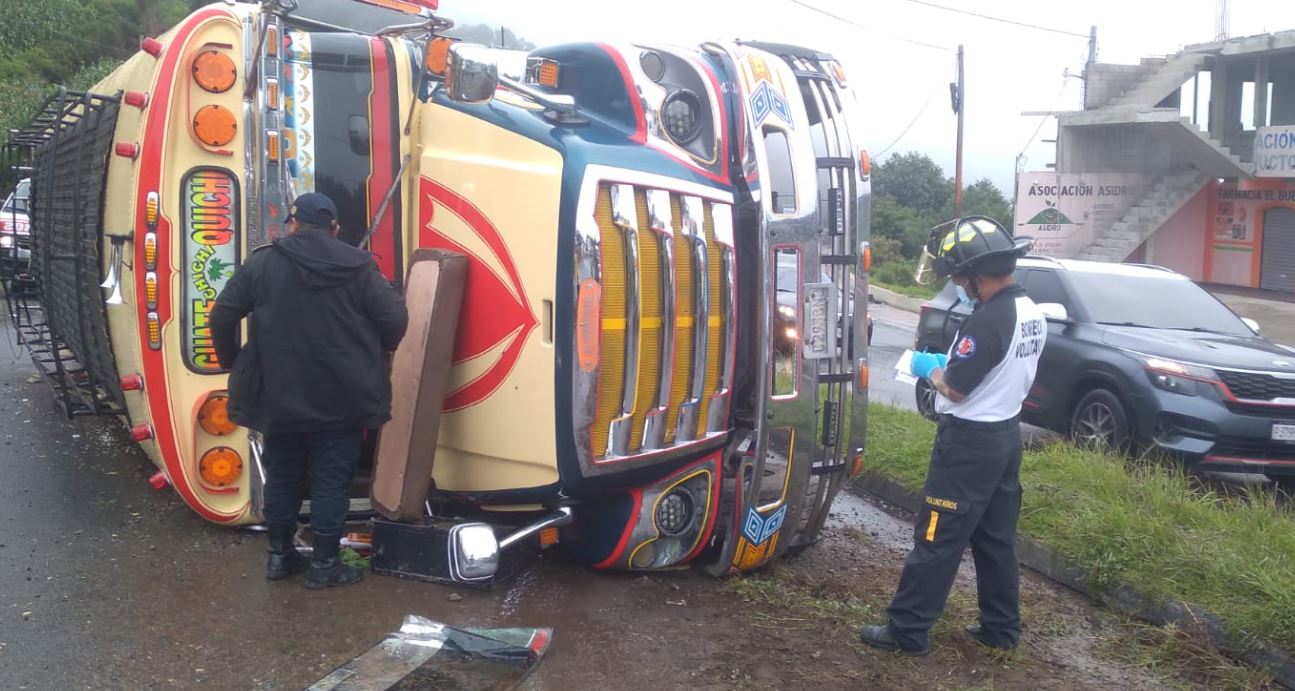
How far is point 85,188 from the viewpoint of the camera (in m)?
5.57

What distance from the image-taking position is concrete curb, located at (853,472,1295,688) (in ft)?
13.4

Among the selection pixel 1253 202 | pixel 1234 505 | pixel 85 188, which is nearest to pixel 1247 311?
pixel 1253 202

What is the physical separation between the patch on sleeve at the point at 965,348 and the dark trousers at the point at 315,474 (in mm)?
2422

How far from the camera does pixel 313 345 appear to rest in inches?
167

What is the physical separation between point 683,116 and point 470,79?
3.10 feet

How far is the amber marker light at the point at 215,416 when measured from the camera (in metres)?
4.58

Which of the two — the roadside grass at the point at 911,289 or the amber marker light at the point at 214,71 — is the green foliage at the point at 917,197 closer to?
the roadside grass at the point at 911,289

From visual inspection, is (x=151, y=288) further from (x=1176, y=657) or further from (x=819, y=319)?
(x=1176, y=657)

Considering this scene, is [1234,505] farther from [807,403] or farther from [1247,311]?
[1247,311]

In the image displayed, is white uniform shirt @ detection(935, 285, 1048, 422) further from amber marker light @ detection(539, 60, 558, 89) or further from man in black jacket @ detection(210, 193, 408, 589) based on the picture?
man in black jacket @ detection(210, 193, 408, 589)

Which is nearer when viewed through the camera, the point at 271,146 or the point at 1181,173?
the point at 271,146

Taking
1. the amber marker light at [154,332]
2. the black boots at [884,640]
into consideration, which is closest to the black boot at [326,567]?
the amber marker light at [154,332]

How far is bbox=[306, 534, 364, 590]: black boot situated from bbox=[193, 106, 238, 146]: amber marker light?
1.70 meters

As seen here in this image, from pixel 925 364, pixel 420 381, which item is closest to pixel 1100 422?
pixel 925 364
